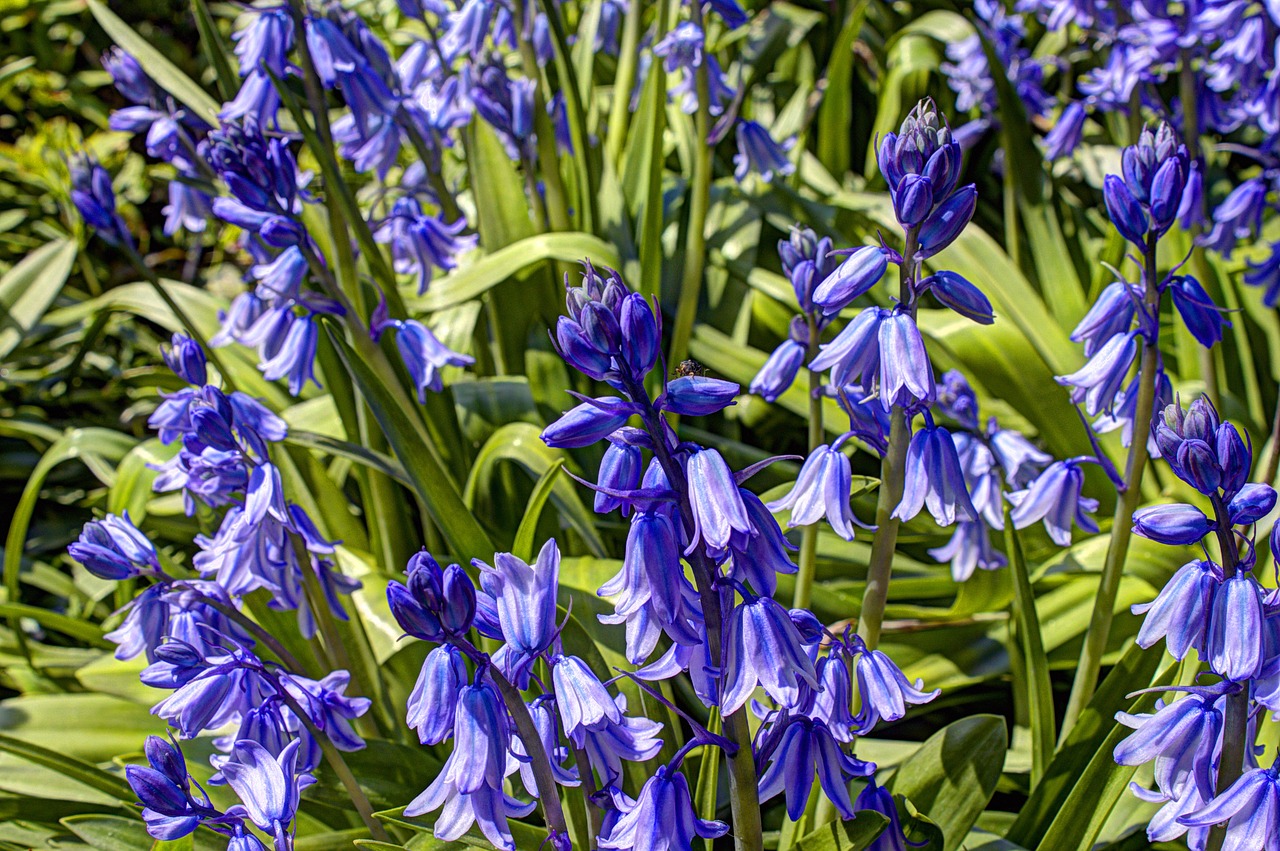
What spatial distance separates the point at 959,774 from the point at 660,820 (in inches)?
32.5

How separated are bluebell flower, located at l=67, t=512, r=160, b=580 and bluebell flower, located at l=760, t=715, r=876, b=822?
1.18 m

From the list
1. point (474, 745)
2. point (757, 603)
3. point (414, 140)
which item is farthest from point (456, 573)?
point (414, 140)

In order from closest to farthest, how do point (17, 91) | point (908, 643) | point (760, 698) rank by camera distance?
point (760, 698) < point (908, 643) < point (17, 91)

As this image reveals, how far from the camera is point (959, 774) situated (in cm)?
185

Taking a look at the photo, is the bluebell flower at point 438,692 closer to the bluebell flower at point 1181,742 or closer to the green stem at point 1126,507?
the bluebell flower at point 1181,742

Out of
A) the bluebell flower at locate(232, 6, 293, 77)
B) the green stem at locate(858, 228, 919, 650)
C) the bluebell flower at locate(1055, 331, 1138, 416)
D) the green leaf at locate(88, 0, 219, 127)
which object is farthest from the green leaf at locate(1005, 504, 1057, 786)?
the green leaf at locate(88, 0, 219, 127)

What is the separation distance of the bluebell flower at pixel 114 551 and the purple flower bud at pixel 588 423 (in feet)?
3.41

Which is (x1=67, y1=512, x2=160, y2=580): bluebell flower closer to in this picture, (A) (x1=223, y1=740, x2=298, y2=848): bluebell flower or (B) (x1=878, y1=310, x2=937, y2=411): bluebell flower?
(A) (x1=223, y1=740, x2=298, y2=848): bluebell flower

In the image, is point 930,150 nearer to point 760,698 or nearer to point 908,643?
point 760,698

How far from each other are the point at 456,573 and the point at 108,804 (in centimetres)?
177

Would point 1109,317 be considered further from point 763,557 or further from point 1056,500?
point 763,557

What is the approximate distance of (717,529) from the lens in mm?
1141

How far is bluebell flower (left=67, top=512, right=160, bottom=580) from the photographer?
1762 millimetres

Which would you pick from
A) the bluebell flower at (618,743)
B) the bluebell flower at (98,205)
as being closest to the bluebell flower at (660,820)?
the bluebell flower at (618,743)
